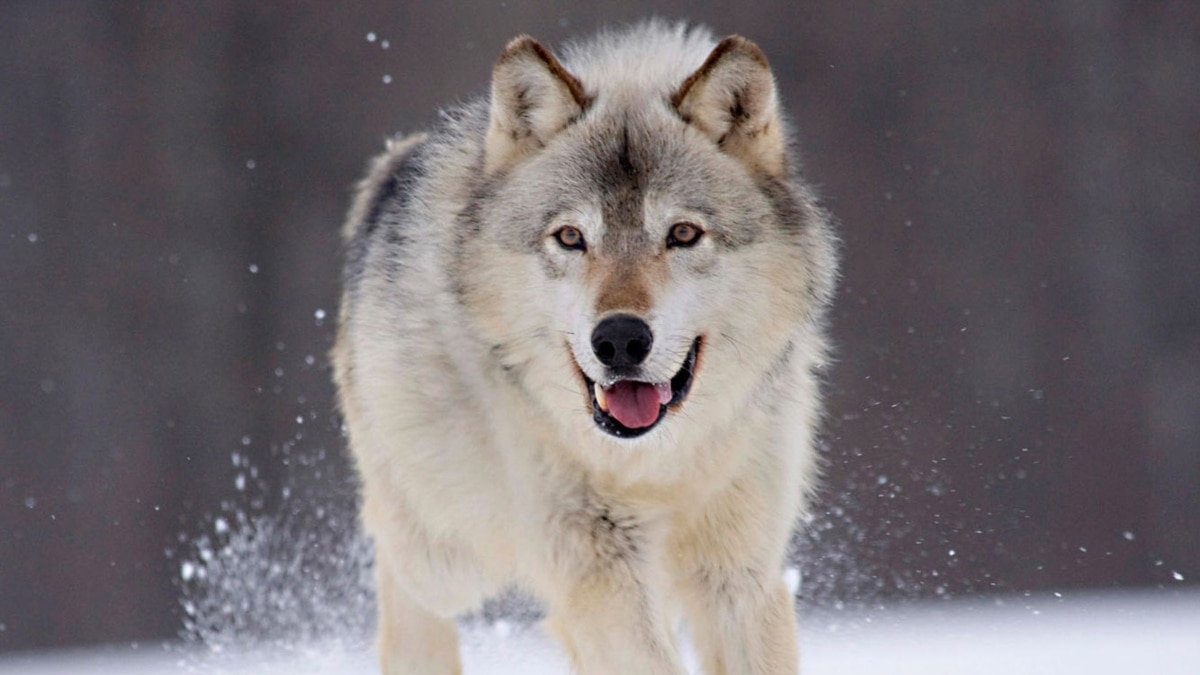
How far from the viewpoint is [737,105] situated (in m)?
3.68

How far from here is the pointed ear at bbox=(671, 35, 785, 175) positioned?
361 cm

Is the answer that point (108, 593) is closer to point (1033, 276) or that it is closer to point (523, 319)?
point (1033, 276)

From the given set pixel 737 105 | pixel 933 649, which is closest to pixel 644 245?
pixel 737 105

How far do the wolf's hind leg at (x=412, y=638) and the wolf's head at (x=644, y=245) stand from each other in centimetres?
125

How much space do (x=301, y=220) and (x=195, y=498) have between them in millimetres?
2165

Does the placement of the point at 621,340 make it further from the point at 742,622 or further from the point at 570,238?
the point at 742,622

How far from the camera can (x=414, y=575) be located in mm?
4406

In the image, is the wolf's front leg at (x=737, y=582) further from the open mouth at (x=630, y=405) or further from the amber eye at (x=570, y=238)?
the amber eye at (x=570, y=238)

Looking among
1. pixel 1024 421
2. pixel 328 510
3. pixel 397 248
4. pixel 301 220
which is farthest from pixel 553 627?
pixel 301 220

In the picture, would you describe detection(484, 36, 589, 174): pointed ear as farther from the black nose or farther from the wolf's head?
the black nose

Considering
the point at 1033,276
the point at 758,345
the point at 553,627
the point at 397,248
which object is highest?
the point at 1033,276

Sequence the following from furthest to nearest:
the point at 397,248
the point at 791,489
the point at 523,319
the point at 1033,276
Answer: the point at 1033,276 → the point at 397,248 → the point at 791,489 → the point at 523,319

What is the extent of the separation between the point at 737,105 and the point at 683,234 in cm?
40

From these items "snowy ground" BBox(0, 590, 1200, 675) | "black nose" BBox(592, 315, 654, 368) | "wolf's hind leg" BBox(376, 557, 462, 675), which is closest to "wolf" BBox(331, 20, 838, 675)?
"black nose" BBox(592, 315, 654, 368)
